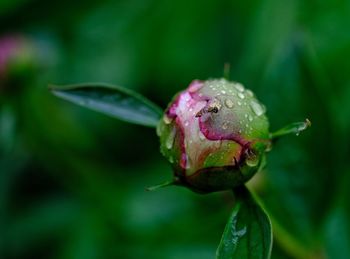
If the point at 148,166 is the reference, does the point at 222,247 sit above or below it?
above

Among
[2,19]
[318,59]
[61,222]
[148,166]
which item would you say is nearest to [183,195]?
[148,166]

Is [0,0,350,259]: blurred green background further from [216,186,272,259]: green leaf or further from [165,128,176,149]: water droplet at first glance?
[165,128,176,149]: water droplet

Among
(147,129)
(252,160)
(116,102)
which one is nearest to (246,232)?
(252,160)

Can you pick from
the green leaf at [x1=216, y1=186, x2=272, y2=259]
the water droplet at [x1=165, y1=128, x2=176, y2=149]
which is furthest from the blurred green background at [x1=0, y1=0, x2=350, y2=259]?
the water droplet at [x1=165, y1=128, x2=176, y2=149]

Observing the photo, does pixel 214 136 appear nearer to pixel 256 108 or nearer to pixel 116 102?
pixel 256 108

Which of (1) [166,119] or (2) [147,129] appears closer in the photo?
(1) [166,119]

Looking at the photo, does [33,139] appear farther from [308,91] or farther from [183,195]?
[308,91]

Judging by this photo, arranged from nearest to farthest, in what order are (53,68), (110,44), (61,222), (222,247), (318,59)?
(222,247) < (318,59) < (61,222) < (53,68) < (110,44)
